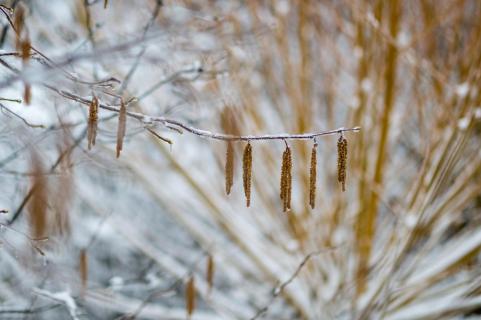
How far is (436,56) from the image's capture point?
4398mm

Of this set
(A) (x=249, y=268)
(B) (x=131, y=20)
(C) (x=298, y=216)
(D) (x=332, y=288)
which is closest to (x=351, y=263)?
(D) (x=332, y=288)

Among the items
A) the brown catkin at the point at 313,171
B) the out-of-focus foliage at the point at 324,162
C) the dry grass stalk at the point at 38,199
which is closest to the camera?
the dry grass stalk at the point at 38,199

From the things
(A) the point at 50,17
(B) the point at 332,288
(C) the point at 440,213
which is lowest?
(B) the point at 332,288

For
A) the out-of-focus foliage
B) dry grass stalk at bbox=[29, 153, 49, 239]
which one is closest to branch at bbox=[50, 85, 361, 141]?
dry grass stalk at bbox=[29, 153, 49, 239]

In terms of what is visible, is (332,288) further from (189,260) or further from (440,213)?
(189,260)

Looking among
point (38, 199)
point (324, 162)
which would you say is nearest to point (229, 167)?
point (38, 199)

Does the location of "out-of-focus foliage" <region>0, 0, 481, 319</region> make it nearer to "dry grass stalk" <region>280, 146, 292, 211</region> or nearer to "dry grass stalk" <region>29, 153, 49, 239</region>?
"dry grass stalk" <region>280, 146, 292, 211</region>

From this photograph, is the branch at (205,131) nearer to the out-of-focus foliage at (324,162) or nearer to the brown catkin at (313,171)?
the brown catkin at (313,171)

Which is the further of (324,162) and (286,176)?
(324,162)

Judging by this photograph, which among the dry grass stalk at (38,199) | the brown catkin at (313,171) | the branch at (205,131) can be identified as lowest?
the dry grass stalk at (38,199)

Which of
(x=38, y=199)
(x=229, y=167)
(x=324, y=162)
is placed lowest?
(x=38, y=199)

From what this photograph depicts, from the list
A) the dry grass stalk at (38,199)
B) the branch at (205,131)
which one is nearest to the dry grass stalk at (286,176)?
the branch at (205,131)

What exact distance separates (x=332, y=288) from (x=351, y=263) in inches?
9.9

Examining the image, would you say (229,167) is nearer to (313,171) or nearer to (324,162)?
(313,171)
